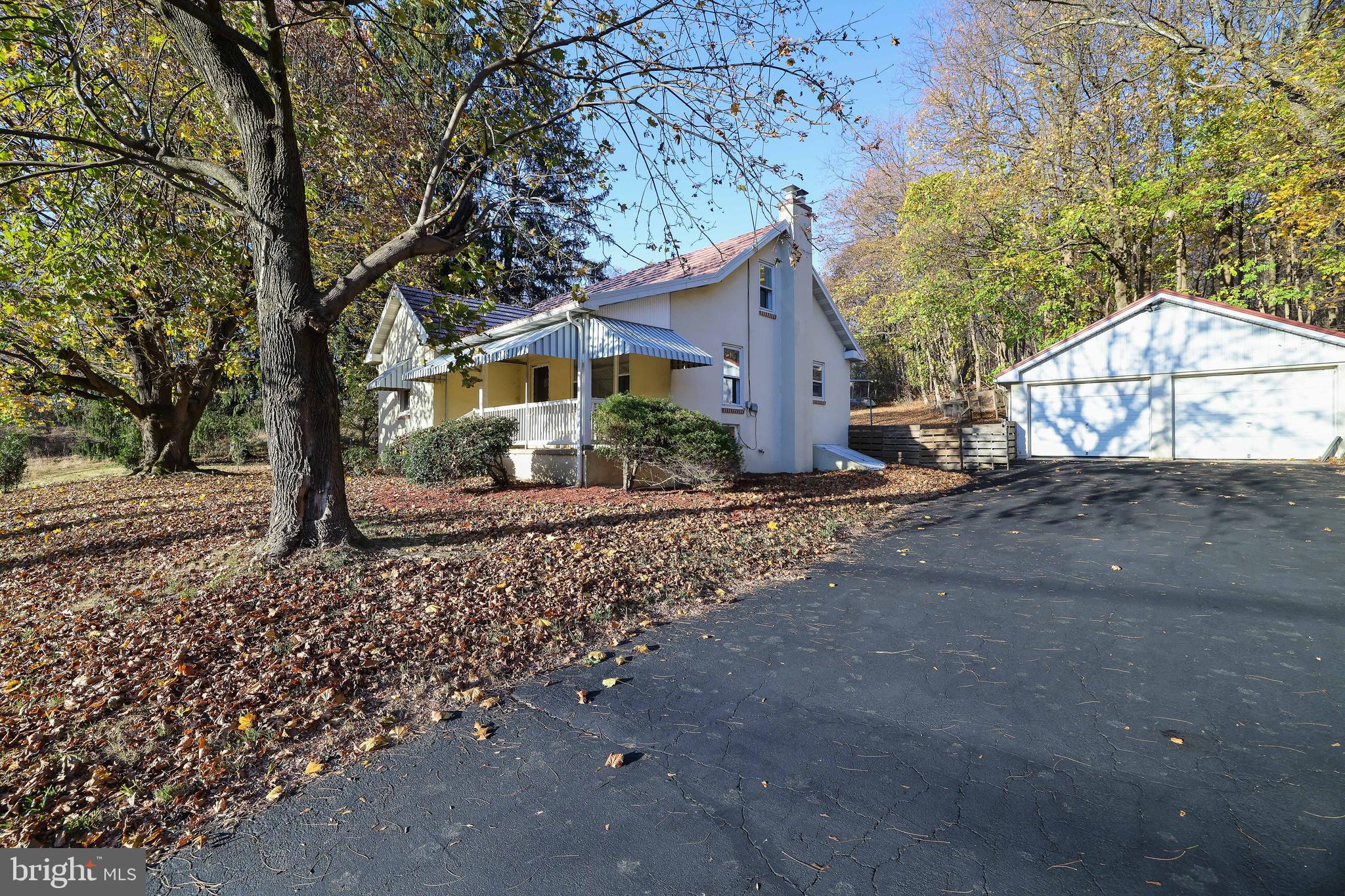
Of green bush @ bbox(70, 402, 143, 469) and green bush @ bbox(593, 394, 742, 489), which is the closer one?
green bush @ bbox(593, 394, 742, 489)

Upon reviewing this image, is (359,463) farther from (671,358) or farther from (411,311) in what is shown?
(671,358)

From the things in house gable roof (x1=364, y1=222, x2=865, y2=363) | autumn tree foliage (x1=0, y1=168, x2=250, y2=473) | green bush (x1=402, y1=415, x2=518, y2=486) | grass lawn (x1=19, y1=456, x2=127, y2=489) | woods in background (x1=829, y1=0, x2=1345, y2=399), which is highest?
woods in background (x1=829, y1=0, x2=1345, y2=399)

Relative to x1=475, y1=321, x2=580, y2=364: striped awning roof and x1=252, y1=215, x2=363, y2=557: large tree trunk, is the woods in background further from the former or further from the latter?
x1=252, y1=215, x2=363, y2=557: large tree trunk

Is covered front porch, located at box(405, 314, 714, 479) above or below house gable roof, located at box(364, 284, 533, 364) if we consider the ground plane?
below

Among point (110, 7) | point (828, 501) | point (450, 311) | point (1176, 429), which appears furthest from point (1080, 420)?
point (110, 7)

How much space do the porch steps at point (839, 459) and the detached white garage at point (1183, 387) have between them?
654 cm

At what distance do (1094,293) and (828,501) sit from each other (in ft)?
64.8

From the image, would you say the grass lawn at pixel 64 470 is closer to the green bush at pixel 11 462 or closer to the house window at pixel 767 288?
the green bush at pixel 11 462

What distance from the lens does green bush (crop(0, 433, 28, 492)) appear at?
14023 millimetres

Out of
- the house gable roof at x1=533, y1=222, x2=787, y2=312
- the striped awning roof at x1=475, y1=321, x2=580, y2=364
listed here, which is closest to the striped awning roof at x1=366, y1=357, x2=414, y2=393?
the house gable roof at x1=533, y1=222, x2=787, y2=312

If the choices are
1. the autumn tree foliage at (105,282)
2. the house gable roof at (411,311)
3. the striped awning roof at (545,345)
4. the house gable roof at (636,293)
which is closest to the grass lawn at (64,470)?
the autumn tree foliage at (105,282)

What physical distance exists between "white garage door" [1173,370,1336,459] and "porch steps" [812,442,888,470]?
8.61m

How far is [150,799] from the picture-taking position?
2.79m

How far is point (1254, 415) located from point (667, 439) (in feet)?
53.1
